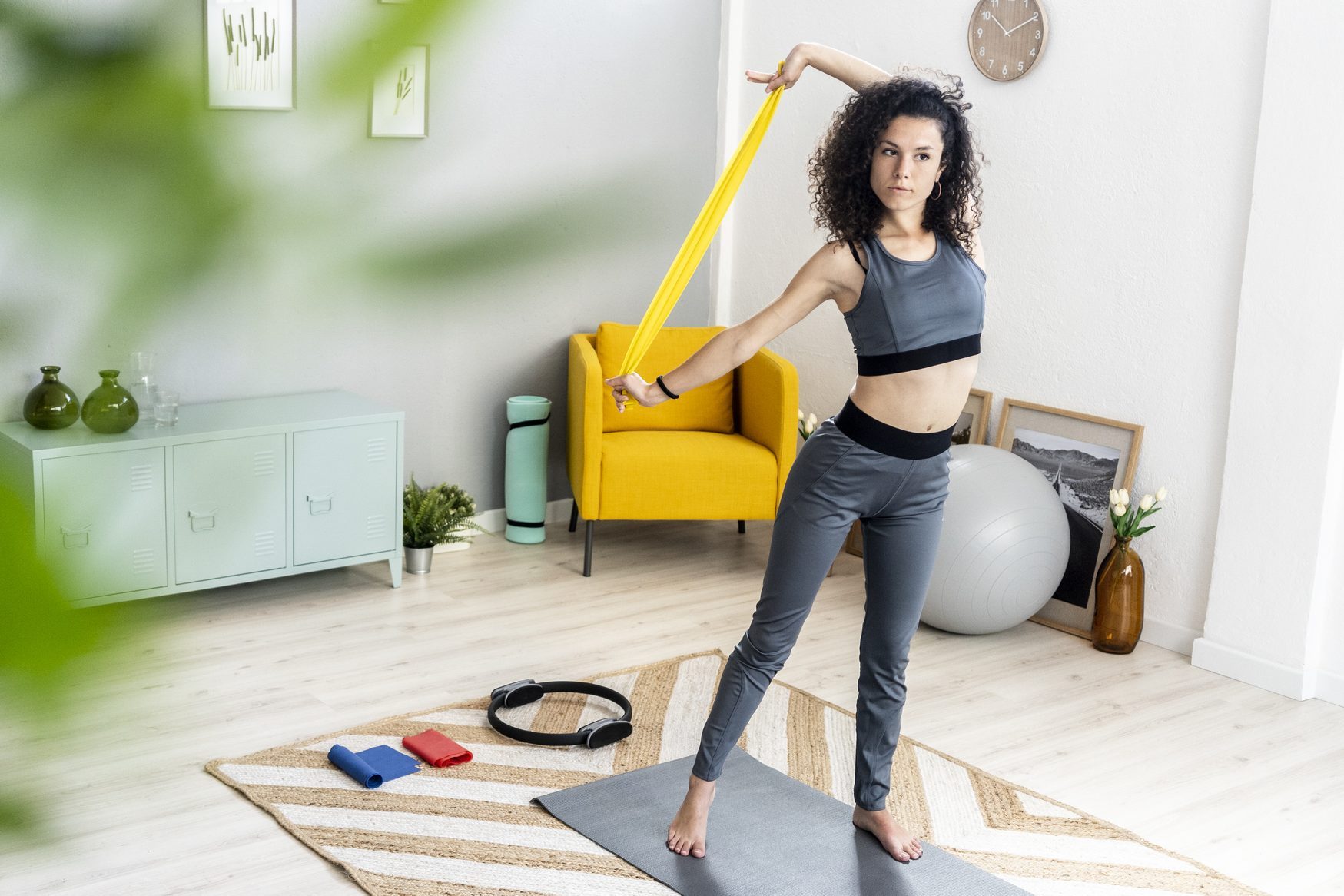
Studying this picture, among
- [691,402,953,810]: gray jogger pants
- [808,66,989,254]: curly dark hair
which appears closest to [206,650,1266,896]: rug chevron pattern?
[691,402,953,810]: gray jogger pants

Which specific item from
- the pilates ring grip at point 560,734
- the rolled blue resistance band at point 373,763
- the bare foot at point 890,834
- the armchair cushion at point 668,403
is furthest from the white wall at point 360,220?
the armchair cushion at point 668,403

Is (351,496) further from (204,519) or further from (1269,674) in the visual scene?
(204,519)

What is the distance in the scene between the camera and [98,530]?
28cm

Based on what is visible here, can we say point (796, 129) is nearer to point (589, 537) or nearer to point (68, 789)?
point (589, 537)

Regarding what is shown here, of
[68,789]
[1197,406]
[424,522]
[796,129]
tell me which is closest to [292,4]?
[68,789]

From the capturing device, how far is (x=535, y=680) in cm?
321

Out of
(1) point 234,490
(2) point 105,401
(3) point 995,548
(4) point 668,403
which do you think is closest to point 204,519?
(1) point 234,490

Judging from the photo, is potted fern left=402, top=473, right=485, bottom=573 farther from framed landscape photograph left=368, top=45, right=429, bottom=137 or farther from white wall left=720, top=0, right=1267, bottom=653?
framed landscape photograph left=368, top=45, right=429, bottom=137

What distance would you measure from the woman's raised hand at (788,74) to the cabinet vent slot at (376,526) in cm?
205

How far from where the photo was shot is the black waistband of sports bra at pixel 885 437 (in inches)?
87.0

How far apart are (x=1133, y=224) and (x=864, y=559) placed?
1.73 metres

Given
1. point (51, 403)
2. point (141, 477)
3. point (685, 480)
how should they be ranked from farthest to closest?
point (685, 480), point (51, 403), point (141, 477)

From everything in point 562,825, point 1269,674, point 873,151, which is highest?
point 873,151

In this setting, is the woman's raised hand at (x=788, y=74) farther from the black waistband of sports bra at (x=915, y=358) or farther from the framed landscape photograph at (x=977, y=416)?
the framed landscape photograph at (x=977, y=416)
